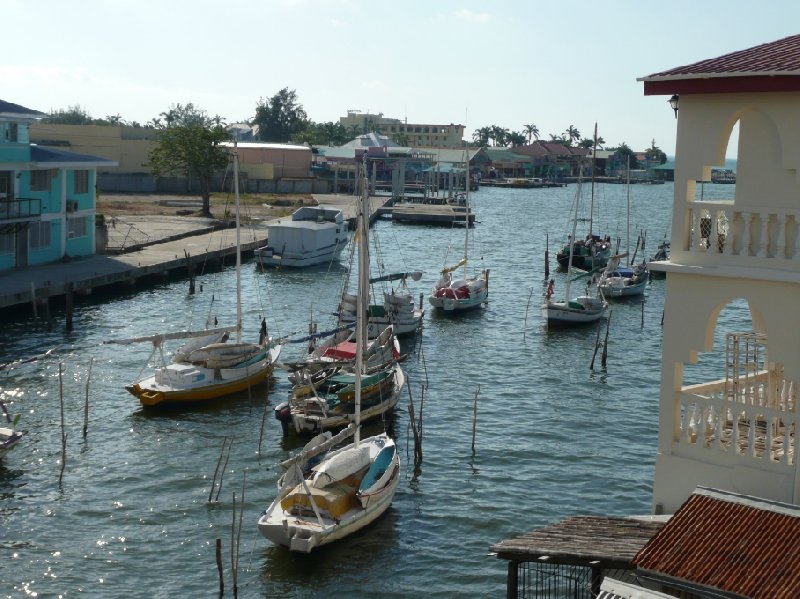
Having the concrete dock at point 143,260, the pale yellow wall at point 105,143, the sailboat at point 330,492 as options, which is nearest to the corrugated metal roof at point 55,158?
the concrete dock at point 143,260

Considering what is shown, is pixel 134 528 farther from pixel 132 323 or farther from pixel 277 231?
pixel 277 231

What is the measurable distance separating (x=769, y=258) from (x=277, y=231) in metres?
72.4

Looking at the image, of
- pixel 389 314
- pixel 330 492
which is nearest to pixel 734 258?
pixel 330 492

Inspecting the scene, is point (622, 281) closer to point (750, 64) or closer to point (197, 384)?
point (197, 384)

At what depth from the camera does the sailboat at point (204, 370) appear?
40406 millimetres

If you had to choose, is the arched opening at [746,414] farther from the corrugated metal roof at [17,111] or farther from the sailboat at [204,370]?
the corrugated metal roof at [17,111]

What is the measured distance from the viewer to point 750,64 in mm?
13359

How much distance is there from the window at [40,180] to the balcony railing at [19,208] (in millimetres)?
939

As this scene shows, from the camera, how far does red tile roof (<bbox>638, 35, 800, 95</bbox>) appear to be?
12883 millimetres

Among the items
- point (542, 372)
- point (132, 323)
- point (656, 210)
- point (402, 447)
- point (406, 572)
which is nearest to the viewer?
point (406, 572)

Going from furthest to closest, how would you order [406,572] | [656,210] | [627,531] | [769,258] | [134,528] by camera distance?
[656,210] < [134,528] < [406,572] < [627,531] < [769,258]

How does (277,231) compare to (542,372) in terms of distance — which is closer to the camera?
(542,372)

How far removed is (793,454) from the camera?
13383mm

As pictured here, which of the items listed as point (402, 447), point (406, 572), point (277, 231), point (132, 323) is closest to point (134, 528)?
point (406, 572)
